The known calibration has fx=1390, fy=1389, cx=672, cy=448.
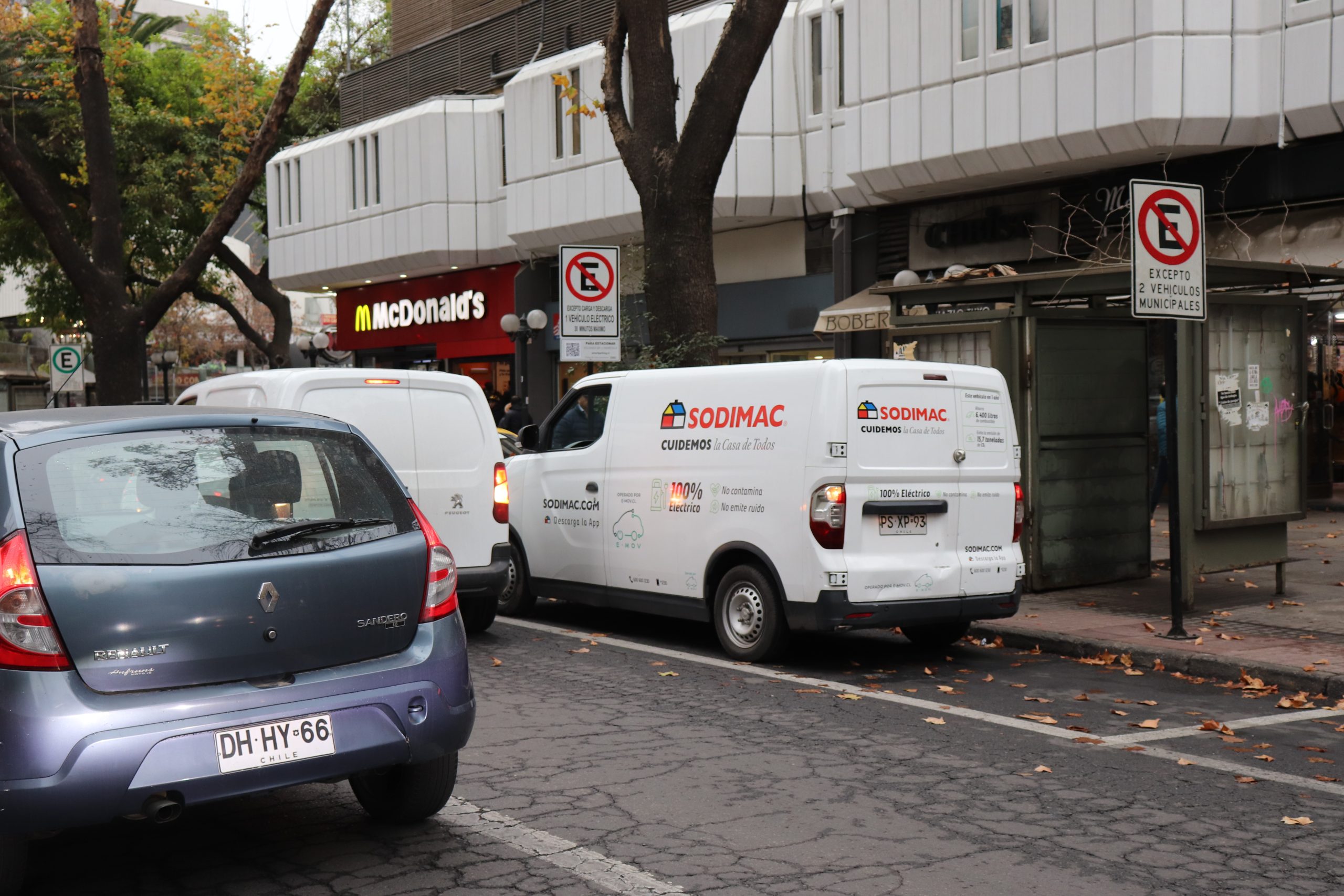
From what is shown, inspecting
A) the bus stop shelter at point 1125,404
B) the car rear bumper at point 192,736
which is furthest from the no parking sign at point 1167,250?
the car rear bumper at point 192,736

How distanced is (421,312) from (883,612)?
27.1 m

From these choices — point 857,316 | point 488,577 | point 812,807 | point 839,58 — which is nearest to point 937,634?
point 488,577

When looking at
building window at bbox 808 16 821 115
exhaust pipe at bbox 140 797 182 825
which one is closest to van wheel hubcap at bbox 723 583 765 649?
exhaust pipe at bbox 140 797 182 825

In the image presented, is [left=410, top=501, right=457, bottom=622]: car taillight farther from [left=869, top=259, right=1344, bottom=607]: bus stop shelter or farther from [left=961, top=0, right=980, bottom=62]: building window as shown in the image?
[left=961, top=0, right=980, bottom=62]: building window

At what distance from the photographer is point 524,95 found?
27.1 m

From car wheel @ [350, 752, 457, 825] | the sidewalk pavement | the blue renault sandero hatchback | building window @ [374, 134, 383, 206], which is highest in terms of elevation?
building window @ [374, 134, 383, 206]

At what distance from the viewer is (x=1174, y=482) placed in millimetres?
9945

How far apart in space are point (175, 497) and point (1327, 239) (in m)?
14.7

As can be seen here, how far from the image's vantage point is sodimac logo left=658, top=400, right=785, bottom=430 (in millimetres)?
8688

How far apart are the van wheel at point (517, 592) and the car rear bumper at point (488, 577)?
43.4 inches

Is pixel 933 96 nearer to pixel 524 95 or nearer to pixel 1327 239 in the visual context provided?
pixel 1327 239

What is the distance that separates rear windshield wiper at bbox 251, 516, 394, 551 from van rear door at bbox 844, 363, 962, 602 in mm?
4009

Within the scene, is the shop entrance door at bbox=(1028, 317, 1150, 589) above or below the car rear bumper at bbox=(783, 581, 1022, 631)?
above

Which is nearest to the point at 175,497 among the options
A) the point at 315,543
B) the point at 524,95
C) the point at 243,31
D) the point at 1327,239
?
the point at 315,543
